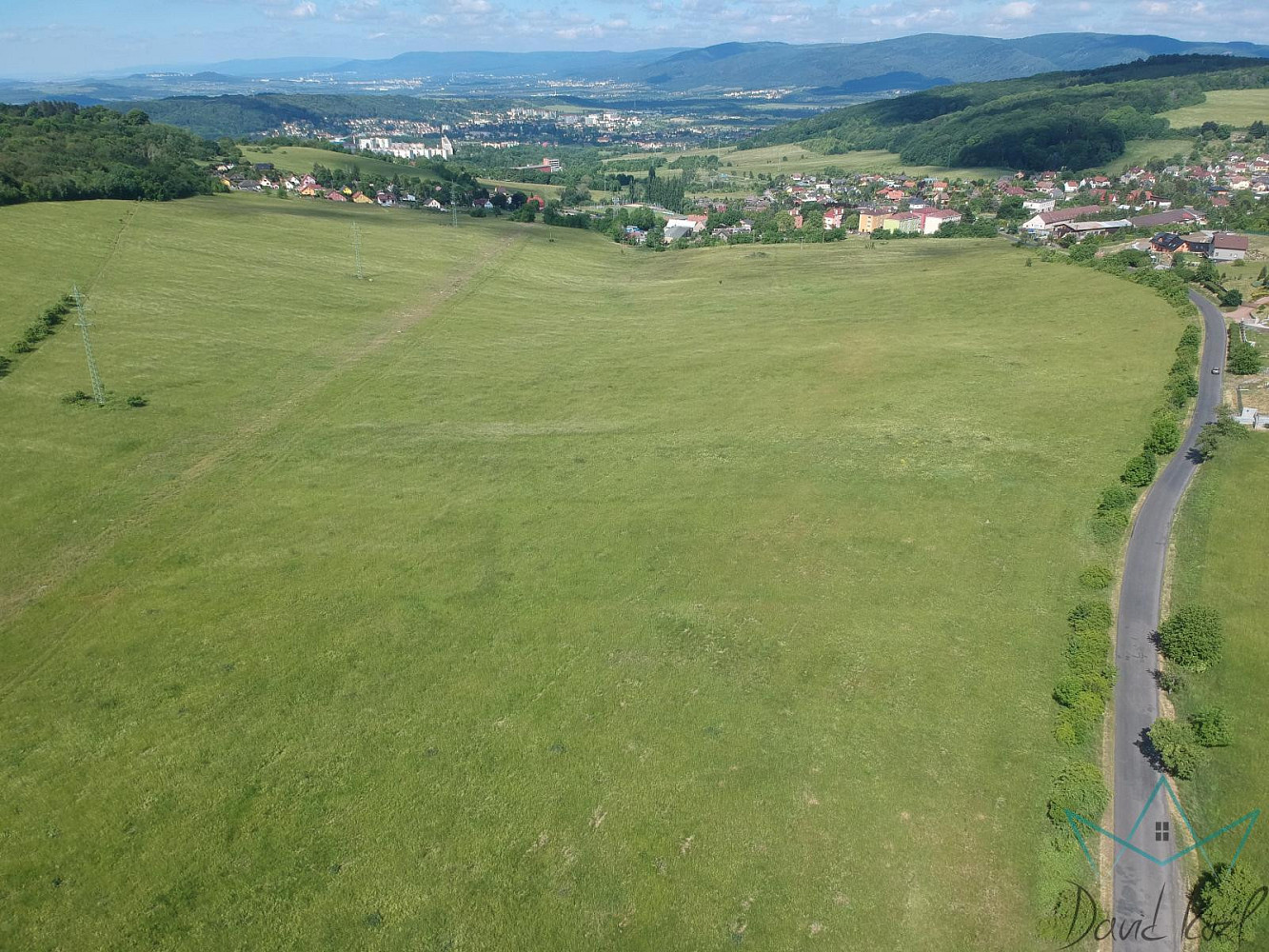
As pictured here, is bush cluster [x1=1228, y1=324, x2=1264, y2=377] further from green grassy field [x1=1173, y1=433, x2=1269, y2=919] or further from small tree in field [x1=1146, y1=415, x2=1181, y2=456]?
small tree in field [x1=1146, y1=415, x2=1181, y2=456]

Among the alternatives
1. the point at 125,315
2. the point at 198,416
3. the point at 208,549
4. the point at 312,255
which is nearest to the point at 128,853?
the point at 208,549

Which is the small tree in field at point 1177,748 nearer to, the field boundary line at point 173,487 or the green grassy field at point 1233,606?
the green grassy field at point 1233,606

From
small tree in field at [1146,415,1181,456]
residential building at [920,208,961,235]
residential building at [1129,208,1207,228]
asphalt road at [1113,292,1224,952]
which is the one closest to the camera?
asphalt road at [1113,292,1224,952]


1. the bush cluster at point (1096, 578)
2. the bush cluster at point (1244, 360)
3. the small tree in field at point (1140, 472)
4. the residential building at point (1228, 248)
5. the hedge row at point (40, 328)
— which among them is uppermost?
the hedge row at point (40, 328)

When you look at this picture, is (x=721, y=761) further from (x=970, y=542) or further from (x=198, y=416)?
(x=198, y=416)

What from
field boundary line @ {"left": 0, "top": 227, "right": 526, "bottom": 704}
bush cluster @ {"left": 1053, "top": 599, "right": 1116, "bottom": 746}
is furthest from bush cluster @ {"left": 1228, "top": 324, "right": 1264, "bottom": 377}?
field boundary line @ {"left": 0, "top": 227, "right": 526, "bottom": 704}

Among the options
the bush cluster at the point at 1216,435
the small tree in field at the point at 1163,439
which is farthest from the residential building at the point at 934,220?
the small tree in field at the point at 1163,439
